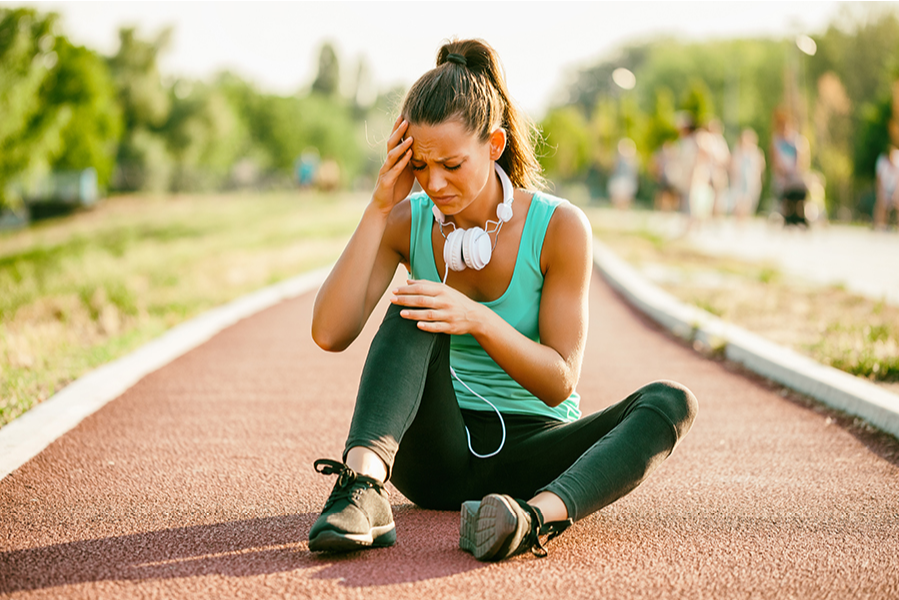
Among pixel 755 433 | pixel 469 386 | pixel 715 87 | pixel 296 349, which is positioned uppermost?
pixel 715 87

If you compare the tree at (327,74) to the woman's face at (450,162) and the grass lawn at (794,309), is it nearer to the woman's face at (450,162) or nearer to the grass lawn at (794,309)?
the grass lawn at (794,309)

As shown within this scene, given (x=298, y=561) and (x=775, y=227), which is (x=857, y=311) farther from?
(x=775, y=227)

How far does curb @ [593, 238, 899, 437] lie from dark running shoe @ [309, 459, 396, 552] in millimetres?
Answer: 2769

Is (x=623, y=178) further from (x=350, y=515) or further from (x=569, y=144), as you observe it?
(x=569, y=144)

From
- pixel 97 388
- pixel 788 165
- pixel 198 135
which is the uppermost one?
pixel 788 165

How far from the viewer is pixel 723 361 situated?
663 centimetres

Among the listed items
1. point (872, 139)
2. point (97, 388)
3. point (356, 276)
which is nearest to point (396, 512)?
point (356, 276)

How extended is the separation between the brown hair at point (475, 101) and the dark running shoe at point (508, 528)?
3.93ft

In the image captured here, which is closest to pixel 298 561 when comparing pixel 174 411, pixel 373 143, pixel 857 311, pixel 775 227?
pixel 373 143

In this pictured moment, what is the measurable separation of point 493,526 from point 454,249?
94 cm

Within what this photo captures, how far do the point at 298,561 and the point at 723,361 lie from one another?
178 inches

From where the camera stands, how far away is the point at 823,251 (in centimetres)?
1566

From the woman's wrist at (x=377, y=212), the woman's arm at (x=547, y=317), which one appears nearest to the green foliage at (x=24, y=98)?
the woman's wrist at (x=377, y=212)

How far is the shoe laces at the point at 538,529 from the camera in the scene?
2699mm
